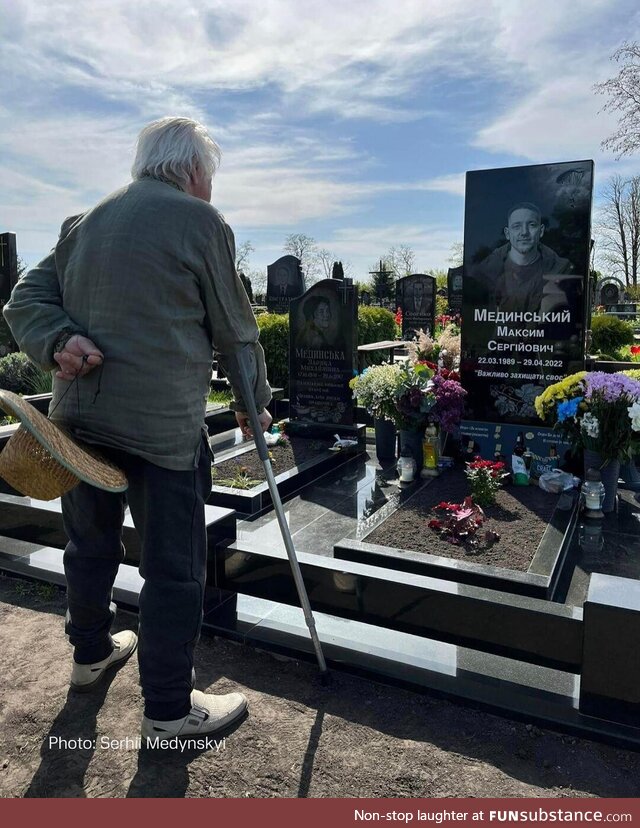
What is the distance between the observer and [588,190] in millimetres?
5277

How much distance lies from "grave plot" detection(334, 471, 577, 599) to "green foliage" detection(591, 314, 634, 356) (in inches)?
385

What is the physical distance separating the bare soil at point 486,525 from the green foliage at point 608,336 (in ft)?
31.3

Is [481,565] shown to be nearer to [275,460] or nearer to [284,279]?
[275,460]

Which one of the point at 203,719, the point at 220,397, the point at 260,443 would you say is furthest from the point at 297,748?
the point at 220,397

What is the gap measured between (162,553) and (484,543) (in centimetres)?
227

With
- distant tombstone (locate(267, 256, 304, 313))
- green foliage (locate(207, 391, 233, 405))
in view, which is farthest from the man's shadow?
distant tombstone (locate(267, 256, 304, 313))

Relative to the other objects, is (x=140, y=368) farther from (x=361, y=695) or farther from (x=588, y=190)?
(x=588, y=190)

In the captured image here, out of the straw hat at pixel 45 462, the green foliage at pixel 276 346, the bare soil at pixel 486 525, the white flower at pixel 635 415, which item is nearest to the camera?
the straw hat at pixel 45 462

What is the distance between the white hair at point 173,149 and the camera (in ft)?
7.32

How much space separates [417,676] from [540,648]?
0.51 meters

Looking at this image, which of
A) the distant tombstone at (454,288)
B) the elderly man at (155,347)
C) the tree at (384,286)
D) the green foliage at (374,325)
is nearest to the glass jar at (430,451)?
the elderly man at (155,347)

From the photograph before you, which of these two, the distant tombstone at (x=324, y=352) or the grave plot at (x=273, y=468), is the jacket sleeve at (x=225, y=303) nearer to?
the grave plot at (x=273, y=468)
